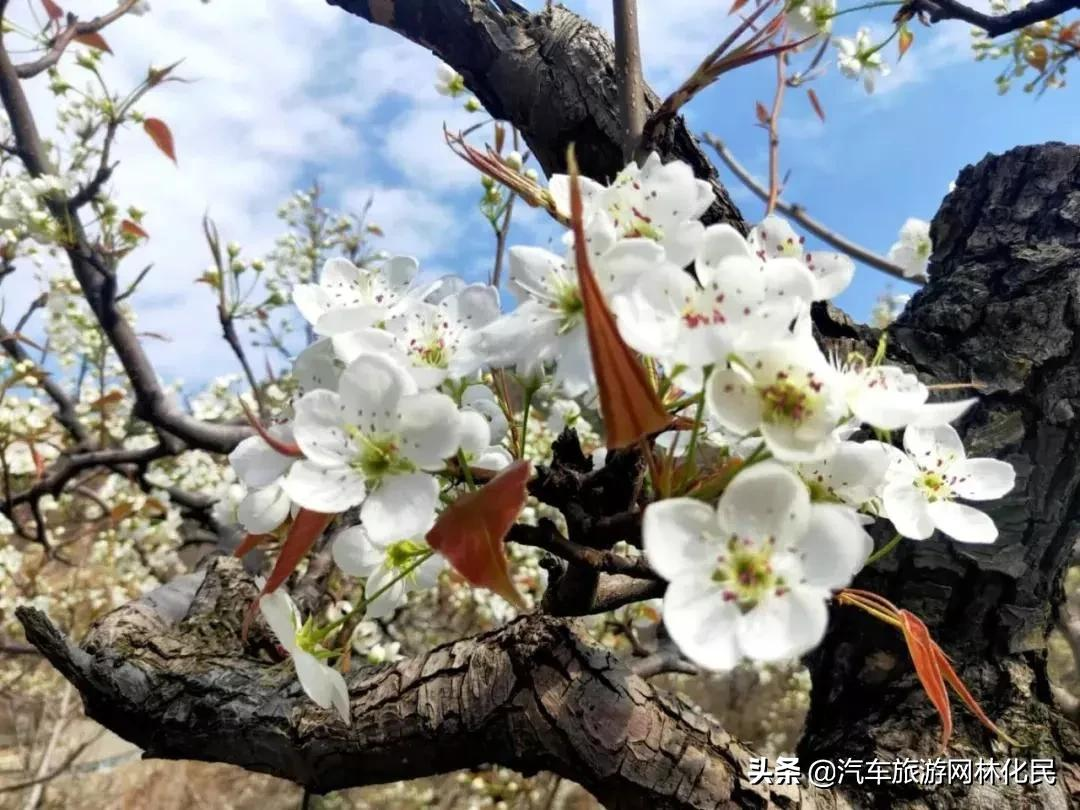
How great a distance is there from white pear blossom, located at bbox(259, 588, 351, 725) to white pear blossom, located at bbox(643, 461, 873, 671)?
30cm

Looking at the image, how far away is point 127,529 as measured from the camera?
112 inches

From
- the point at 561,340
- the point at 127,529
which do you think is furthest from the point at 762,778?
the point at 127,529

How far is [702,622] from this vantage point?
1.36ft

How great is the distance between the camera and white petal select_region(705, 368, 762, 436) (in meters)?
0.42

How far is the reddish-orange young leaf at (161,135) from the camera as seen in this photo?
6.15ft

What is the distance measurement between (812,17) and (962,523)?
949 mm

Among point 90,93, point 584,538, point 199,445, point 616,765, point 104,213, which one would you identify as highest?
point 90,93

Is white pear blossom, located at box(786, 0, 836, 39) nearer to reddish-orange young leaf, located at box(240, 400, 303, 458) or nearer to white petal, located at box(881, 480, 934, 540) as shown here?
white petal, located at box(881, 480, 934, 540)

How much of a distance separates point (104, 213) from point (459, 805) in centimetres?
281

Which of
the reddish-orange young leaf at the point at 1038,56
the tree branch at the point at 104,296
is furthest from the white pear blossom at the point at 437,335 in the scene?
the reddish-orange young leaf at the point at 1038,56

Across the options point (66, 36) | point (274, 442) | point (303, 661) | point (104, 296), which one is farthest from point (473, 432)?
point (66, 36)

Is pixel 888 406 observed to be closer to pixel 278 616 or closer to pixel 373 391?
pixel 373 391

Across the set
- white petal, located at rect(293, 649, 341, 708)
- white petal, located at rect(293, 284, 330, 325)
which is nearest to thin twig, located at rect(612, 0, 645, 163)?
white petal, located at rect(293, 284, 330, 325)

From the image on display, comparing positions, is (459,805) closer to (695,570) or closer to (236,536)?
(236,536)
